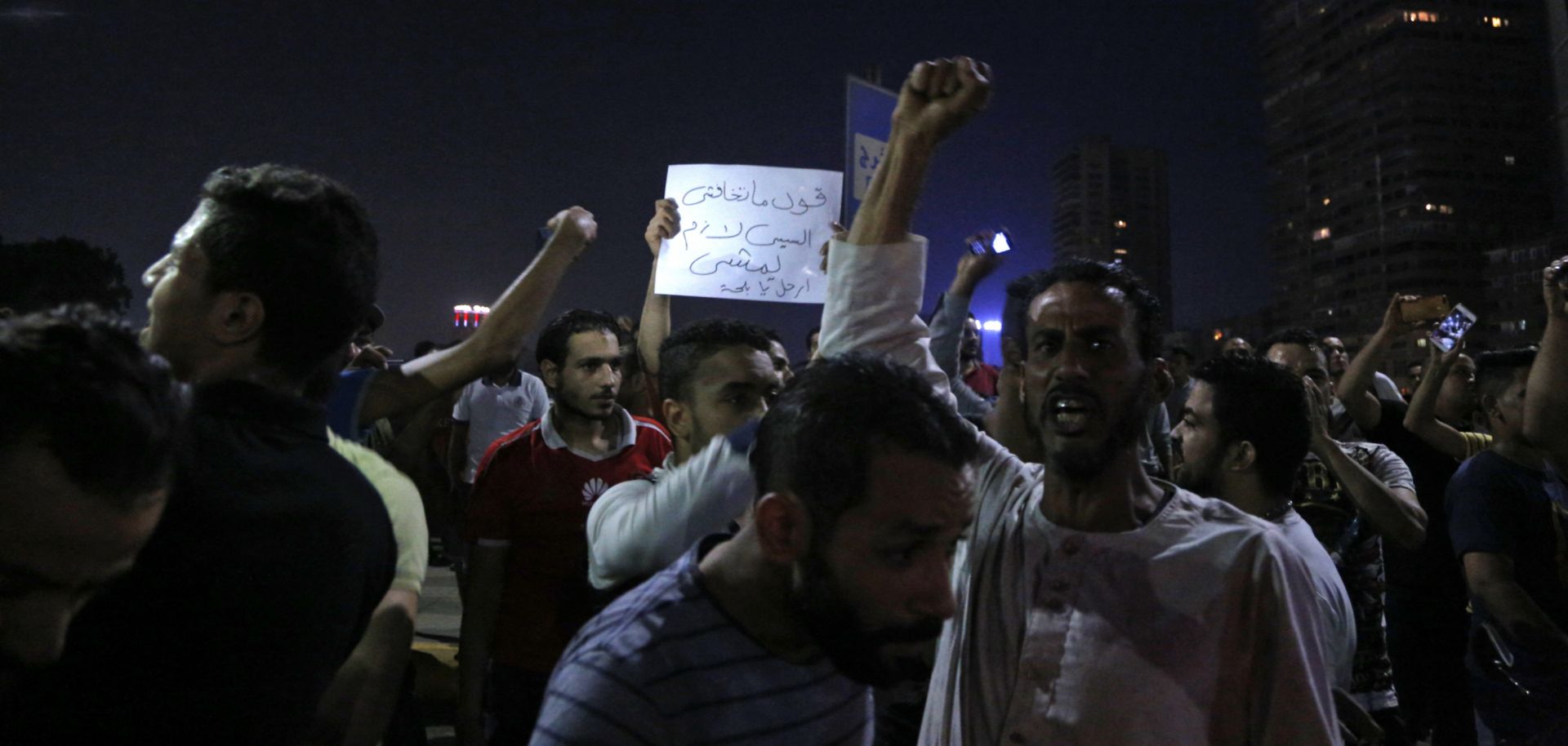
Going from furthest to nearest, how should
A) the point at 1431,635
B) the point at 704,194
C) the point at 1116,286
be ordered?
the point at 1431,635
the point at 704,194
the point at 1116,286

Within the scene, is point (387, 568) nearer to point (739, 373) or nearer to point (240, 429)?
point (240, 429)

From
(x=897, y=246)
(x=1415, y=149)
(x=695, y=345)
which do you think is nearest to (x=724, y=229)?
(x=695, y=345)

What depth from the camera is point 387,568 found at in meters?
1.66

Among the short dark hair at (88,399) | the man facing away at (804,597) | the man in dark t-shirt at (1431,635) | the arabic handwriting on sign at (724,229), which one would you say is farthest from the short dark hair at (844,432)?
the man in dark t-shirt at (1431,635)

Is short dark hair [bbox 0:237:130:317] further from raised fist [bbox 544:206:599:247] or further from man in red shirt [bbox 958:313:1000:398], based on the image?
man in red shirt [bbox 958:313:1000:398]

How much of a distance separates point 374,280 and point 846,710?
1.13m

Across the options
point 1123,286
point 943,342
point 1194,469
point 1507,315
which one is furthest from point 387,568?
point 1507,315

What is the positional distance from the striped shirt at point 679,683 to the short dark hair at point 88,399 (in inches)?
22.9

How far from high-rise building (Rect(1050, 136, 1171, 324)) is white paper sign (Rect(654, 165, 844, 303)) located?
341ft

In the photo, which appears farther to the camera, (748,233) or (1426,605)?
(1426,605)

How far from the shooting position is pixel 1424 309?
5438 millimetres

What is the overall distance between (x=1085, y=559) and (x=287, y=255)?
63.2 inches

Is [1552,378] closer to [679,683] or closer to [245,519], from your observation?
[679,683]

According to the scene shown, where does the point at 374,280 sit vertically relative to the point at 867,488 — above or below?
above
